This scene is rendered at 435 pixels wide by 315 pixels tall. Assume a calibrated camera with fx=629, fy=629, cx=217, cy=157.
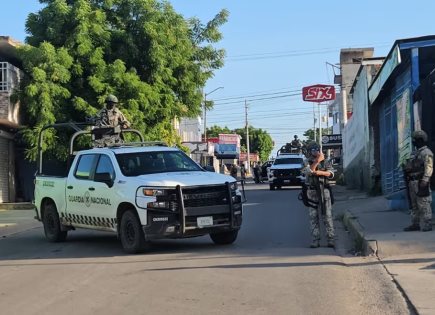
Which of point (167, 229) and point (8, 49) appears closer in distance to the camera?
point (167, 229)

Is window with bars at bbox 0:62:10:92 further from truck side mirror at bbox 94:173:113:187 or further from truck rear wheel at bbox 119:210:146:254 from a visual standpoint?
truck rear wheel at bbox 119:210:146:254

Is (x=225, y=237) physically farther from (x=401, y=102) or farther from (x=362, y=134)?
(x=362, y=134)

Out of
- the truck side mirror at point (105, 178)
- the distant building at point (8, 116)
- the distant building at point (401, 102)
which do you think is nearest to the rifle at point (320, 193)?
the truck side mirror at point (105, 178)

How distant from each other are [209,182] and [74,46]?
16.3 metres

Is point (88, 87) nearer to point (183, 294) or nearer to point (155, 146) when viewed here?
point (155, 146)

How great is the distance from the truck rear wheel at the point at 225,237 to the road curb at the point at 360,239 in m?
2.20

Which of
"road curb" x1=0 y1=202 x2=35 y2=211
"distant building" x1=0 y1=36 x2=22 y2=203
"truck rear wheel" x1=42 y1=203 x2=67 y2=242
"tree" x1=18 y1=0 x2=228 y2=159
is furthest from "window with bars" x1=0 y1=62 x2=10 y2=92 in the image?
"truck rear wheel" x1=42 y1=203 x2=67 y2=242

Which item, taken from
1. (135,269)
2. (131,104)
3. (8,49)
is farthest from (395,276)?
(8,49)

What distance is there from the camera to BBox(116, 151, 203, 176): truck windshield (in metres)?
11.4

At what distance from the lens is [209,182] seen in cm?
1077

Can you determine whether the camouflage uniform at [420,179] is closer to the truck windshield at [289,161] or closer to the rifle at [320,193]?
the rifle at [320,193]

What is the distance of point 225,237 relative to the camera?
1158 cm

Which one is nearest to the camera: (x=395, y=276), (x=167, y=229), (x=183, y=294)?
(x=183, y=294)

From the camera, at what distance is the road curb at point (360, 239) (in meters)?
9.78
